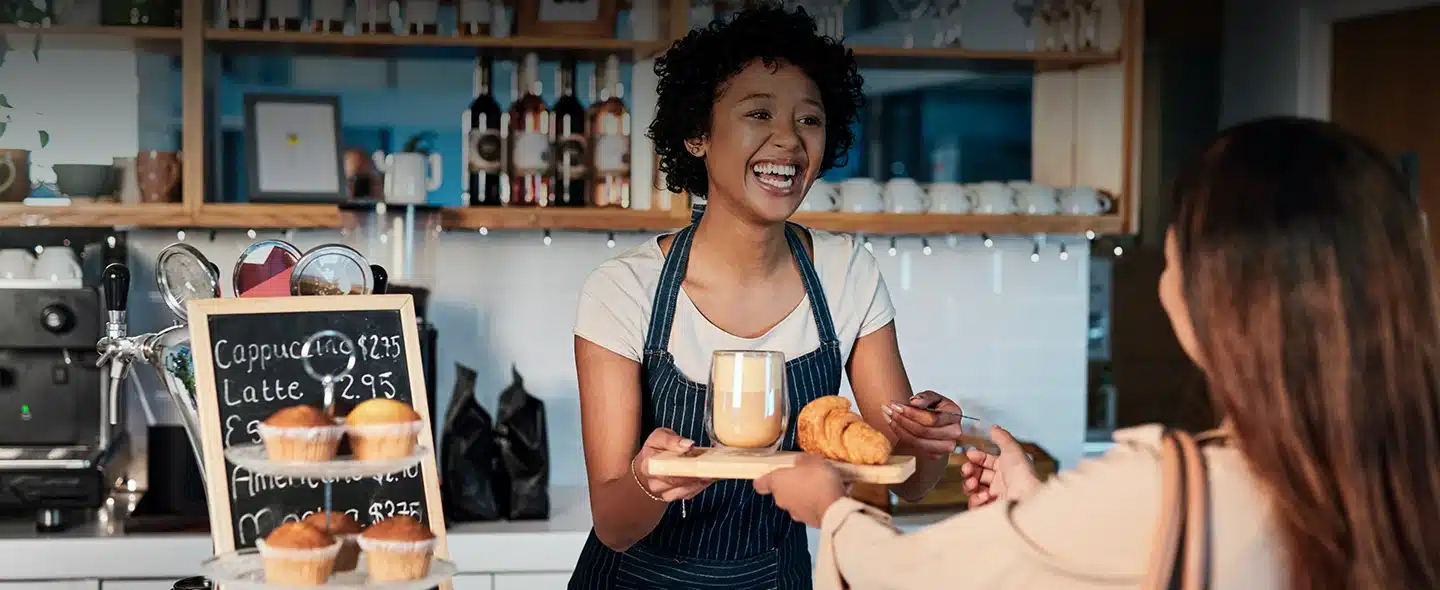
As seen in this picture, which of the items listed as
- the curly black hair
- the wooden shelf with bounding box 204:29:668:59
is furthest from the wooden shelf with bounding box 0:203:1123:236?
the curly black hair

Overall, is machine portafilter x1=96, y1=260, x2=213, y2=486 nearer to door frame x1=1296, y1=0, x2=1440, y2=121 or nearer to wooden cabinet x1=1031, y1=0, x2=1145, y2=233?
wooden cabinet x1=1031, y1=0, x2=1145, y2=233

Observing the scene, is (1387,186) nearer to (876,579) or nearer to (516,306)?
(876,579)

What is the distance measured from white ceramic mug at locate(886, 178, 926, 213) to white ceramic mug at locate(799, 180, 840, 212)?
0.13m

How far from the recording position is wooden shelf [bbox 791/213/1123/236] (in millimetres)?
3338

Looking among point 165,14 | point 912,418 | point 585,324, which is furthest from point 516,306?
point 912,418

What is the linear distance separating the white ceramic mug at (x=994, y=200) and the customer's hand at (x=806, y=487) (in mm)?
1963

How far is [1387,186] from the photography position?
3.54 feet

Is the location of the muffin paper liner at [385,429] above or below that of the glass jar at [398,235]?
below

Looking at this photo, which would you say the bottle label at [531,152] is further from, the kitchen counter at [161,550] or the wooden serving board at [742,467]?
the wooden serving board at [742,467]

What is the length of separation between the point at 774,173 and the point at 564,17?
4.63 ft

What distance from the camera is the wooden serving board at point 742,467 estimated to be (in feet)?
5.02

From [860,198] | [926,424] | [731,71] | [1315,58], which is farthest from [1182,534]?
[1315,58]

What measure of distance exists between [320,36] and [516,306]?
840 millimetres

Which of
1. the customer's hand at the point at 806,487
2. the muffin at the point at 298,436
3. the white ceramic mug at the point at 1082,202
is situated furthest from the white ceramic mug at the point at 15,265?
the white ceramic mug at the point at 1082,202
